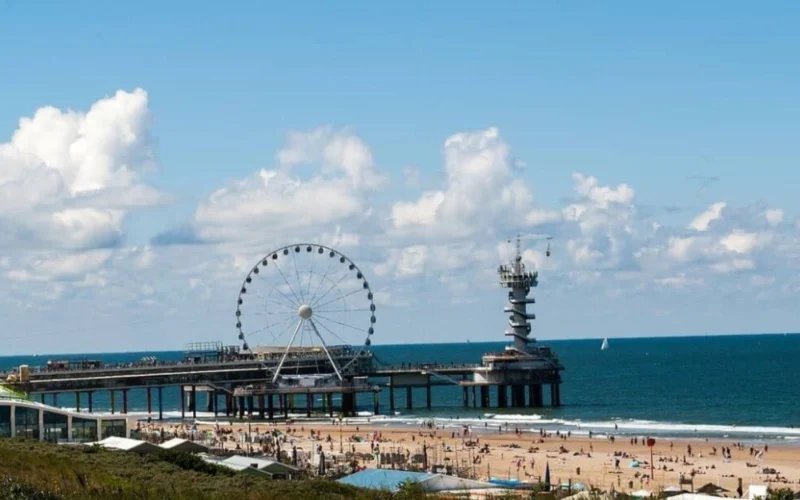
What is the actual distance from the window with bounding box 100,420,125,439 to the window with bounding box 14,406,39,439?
2705 mm

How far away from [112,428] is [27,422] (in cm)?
359

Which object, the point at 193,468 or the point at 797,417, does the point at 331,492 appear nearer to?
the point at 193,468

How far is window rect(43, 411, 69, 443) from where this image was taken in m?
52.9

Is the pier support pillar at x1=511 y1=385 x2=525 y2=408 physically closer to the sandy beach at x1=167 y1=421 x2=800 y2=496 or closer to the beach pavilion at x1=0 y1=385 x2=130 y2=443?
the sandy beach at x1=167 y1=421 x2=800 y2=496

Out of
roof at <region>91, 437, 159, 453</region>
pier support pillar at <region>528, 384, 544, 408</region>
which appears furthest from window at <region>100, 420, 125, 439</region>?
pier support pillar at <region>528, 384, 544, 408</region>

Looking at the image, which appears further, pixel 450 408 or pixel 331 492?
pixel 450 408

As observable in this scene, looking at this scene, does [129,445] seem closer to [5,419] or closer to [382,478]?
[5,419]

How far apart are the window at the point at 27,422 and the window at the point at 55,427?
0.37 meters

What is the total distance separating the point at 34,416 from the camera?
5312cm

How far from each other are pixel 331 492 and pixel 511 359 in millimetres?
71546

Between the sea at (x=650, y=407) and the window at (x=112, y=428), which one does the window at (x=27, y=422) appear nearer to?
the window at (x=112, y=428)

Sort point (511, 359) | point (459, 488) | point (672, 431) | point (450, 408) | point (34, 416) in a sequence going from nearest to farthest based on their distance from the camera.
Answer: point (459, 488)
point (34, 416)
point (672, 431)
point (511, 359)
point (450, 408)

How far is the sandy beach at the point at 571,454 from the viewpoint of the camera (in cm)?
5562

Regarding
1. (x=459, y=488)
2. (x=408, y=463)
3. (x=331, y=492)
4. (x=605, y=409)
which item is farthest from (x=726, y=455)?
(x=605, y=409)
